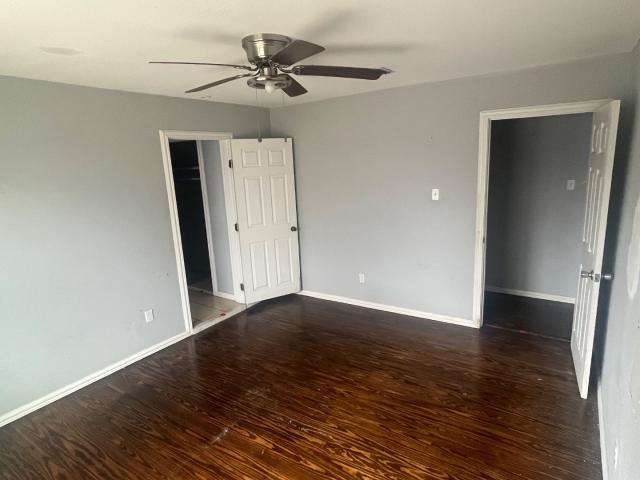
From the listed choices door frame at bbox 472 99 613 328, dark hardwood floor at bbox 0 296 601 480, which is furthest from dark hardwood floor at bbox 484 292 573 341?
door frame at bbox 472 99 613 328

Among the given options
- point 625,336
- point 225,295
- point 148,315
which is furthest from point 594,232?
point 225,295

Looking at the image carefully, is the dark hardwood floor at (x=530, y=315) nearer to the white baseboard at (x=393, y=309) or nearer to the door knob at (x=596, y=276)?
the white baseboard at (x=393, y=309)

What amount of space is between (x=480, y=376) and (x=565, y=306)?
6.17 feet

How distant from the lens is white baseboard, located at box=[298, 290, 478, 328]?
142 inches

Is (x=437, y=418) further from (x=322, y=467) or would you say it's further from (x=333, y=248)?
(x=333, y=248)

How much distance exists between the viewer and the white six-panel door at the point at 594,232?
2186mm

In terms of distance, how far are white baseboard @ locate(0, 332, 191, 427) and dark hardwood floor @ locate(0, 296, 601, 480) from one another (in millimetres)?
59

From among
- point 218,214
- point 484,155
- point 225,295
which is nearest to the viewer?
point 484,155

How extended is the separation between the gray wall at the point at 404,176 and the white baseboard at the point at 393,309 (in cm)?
5

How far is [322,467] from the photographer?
79.1 inches

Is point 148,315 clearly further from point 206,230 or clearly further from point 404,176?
point 404,176

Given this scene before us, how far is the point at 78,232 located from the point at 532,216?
441 cm

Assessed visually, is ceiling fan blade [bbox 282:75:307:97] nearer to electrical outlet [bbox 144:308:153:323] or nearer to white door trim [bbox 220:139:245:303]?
white door trim [bbox 220:139:245:303]

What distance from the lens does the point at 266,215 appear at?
4.19 meters
